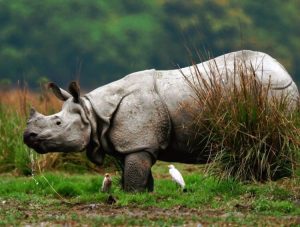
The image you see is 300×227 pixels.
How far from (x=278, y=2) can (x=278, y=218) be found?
31.6 m

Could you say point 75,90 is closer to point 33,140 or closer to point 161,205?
point 33,140

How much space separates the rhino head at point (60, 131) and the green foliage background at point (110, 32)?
24873mm

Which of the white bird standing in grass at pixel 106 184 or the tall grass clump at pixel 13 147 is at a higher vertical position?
the tall grass clump at pixel 13 147

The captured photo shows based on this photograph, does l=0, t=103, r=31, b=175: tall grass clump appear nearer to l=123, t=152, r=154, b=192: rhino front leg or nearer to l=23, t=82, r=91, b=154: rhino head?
l=23, t=82, r=91, b=154: rhino head

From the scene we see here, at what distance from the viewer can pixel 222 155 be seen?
12.0 metres

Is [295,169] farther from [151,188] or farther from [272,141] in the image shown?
[151,188]

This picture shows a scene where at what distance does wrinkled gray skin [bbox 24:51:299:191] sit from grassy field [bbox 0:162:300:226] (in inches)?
15.2

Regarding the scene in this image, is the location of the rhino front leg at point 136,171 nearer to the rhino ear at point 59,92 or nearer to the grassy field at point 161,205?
the grassy field at point 161,205

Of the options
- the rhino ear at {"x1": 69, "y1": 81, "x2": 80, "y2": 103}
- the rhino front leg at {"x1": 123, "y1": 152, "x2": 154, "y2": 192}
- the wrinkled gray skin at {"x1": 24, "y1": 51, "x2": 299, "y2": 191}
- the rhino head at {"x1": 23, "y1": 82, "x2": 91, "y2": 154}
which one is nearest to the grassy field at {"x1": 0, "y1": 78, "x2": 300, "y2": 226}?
the rhino front leg at {"x1": 123, "y1": 152, "x2": 154, "y2": 192}

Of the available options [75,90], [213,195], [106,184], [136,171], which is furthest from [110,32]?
[213,195]

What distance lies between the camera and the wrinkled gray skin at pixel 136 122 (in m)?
12.3

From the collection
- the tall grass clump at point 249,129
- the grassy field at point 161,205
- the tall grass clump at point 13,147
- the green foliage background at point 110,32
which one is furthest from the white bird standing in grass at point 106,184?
the green foliage background at point 110,32

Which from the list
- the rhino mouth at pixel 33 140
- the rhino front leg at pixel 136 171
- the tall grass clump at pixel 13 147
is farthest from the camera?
the tall grass clump at pixel 13 147

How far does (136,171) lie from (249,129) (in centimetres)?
122
